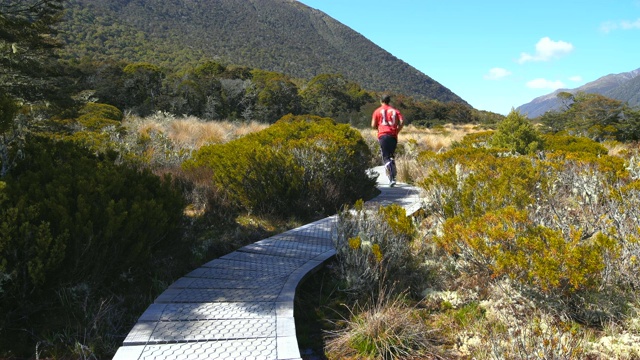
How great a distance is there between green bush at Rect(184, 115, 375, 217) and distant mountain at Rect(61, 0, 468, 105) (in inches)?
1272

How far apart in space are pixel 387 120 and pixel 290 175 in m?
2.72

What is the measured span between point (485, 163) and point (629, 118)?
20.4 meters

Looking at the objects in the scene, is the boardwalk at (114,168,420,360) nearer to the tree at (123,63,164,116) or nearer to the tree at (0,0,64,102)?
the tree at (0,0,64,102)

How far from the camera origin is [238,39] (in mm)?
62062

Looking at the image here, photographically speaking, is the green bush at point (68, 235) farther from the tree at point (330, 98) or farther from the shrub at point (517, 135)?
the tree at point (330, 98)

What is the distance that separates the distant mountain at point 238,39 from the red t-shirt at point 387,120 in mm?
31966

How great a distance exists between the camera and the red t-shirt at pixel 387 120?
7988 millimetres

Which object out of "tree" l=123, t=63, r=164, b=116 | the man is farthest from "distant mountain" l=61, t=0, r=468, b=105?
the man

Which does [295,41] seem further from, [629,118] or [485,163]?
[485,163]

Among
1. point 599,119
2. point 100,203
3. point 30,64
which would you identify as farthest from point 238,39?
point 100,203

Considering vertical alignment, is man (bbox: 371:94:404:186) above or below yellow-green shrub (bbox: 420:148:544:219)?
above

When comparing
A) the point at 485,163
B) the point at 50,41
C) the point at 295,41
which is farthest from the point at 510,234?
the point at 295,41

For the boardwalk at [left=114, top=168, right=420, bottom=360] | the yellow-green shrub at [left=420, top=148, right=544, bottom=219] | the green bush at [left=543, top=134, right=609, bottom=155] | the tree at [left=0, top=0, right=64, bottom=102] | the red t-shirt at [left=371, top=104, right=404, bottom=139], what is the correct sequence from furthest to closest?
the green bush at [left=543, top=134, right=609, bottom=155] → the tree at [left=0, top=0, right=64, bottom=102] → the red t-shirt at [left=371, top=104, right=404, bottom=139] → the yellow-green shrub at [left=420, top=148, right=544, bottom=219] → the boardwalk at [left=114, top=168, right=420, bottom=360]

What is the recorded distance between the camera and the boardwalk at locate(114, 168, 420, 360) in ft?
8.35
